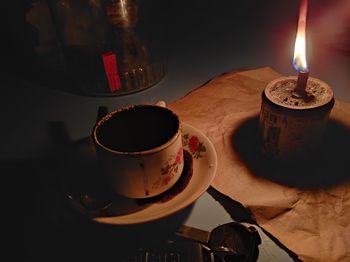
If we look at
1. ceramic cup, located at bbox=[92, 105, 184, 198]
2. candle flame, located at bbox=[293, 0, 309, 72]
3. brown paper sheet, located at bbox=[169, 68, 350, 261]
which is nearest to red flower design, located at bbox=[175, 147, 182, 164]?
ceramic cup, located at bbox=[92, 105, 184, 198]

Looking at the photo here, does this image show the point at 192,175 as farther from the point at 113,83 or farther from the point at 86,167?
the point at 113,83

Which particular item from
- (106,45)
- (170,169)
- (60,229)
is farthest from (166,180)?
(106,45)

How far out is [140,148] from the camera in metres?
0.45

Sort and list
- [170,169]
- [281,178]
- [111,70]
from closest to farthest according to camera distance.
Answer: [170,169] → [281,178] → [111,70]

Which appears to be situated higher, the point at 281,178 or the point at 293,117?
the point at 293,117

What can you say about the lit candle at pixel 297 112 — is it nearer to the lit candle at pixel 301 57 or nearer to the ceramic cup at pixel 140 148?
the lit candle at pixel 301 57

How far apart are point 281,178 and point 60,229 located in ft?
1.07

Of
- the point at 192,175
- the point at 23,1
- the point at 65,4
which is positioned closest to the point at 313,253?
the point at 192,175

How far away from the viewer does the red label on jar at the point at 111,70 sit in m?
0.69

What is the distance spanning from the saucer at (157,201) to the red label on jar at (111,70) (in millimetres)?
265

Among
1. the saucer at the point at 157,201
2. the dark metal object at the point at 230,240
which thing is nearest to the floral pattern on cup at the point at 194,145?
the saucer at the point at 157,201

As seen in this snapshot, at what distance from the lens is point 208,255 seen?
40 centimetres

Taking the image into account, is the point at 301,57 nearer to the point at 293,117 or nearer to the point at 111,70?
the point at 293,117

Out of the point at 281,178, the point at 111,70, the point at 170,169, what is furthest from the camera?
the point at 111,70
